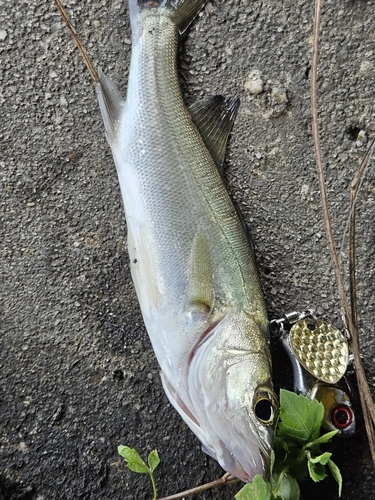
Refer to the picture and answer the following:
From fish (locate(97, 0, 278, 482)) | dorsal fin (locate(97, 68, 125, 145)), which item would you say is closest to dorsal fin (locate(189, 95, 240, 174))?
fish (locate(97, 0, 278, 482))

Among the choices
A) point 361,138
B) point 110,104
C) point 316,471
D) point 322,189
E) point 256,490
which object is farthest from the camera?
point 361,138

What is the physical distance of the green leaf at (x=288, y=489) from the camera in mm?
1963

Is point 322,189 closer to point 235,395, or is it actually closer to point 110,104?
point 235,395

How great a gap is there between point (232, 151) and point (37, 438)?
147 cm

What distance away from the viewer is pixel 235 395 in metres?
1.98

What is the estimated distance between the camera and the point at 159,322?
2133mm

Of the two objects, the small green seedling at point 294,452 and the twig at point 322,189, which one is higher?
the twig at point 322,189

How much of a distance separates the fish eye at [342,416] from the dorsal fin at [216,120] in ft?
3.48

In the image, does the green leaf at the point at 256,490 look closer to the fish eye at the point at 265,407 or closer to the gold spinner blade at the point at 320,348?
the fish eye at the point at 265,407

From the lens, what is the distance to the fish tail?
237 cm

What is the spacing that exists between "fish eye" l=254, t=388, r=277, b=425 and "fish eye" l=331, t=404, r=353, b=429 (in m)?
→ 0.28

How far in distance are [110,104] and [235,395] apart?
128cm

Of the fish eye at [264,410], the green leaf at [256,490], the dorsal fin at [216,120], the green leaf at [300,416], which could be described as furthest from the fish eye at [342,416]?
the dorsal fin at [216,120]

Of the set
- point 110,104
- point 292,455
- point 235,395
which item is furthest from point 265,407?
point 110,104
